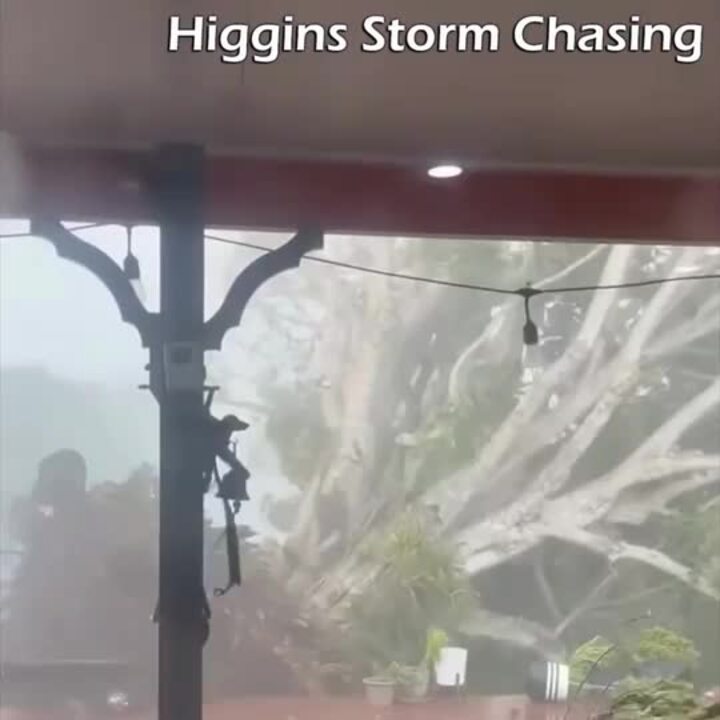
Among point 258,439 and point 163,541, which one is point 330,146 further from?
point 163,541

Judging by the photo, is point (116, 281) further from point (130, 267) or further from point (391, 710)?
point (391, 710)

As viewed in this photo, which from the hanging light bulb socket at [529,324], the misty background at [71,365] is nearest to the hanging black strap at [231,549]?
the misty background at [71,365]

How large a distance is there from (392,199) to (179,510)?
365 mm

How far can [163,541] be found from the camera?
3.20 ft

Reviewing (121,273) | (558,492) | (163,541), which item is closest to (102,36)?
(121,273)

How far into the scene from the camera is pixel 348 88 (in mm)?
930

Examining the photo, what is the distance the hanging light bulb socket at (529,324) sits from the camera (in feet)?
3.43

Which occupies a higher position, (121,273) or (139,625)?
(121,273)

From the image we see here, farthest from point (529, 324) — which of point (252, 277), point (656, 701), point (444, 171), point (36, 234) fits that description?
point (36, 234)

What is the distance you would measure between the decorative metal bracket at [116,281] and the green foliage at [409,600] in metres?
0.31

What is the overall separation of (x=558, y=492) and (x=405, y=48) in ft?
1.53

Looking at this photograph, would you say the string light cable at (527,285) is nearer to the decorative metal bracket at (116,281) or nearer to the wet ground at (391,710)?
the decorative metal bracket at (116,281)

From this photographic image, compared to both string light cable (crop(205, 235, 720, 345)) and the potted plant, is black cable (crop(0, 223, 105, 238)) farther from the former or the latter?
the potted plant

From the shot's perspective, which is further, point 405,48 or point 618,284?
point 618,284
